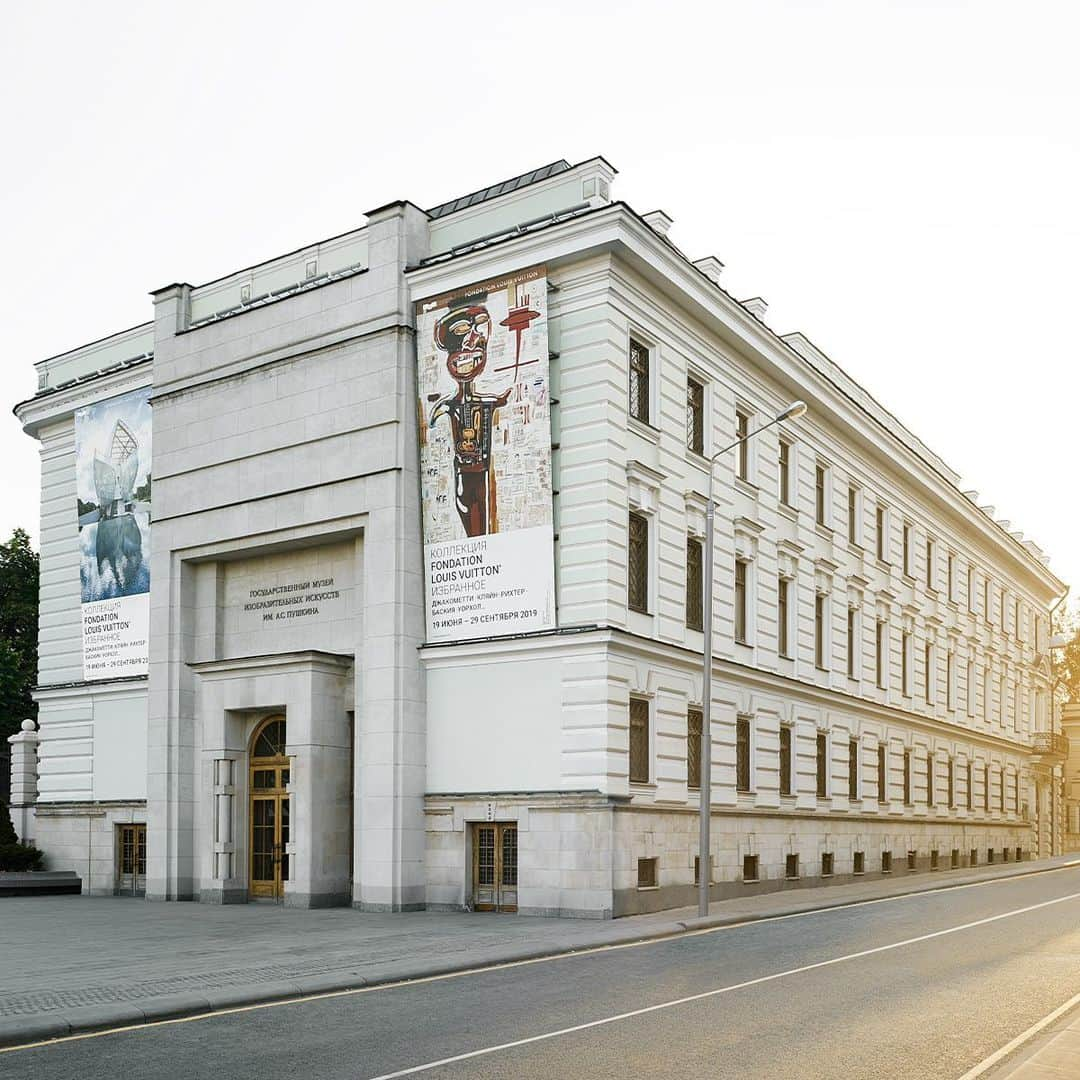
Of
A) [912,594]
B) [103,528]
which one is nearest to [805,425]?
[912,594]

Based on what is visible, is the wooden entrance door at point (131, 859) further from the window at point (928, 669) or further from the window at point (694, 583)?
the window at point (928, 669)

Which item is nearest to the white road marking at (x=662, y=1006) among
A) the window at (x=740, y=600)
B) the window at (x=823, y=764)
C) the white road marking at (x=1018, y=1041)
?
the white road marking at (x=1018, y=1041)

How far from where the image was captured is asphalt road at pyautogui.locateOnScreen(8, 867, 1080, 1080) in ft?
36.7

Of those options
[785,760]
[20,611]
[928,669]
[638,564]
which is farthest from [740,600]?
[20,611]

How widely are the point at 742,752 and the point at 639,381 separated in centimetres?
976

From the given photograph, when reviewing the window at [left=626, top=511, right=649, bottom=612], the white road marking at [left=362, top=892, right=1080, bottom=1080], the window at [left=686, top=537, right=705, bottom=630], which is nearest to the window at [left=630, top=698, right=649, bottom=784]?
the window at [left=626, top=511, right=649, bottom=612]

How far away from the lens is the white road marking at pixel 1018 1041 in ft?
35.8

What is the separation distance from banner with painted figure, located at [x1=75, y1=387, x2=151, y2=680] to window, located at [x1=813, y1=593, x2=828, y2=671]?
18064 millimetres

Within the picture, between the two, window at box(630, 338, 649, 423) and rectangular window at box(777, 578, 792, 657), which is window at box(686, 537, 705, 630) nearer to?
window at box(630, 338, 649, 423)

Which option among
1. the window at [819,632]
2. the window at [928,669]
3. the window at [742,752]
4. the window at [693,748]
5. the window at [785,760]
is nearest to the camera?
the window at [693,748]

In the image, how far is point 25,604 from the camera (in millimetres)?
65688

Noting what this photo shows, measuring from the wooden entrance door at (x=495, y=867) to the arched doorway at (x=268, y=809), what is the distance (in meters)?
5.20

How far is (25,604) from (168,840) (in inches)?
1413

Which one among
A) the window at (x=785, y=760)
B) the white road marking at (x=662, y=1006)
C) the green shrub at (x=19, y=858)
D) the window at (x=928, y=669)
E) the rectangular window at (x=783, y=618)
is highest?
the rectangular window at (x=783, y=618)
